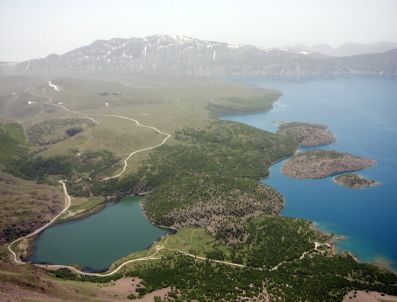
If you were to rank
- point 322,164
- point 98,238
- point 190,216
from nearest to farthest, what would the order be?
point 98,238
point 190,216
point 322,164

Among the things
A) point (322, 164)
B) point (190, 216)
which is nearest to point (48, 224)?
point (190, 216)

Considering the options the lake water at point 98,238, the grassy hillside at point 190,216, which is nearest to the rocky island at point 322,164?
the grassy hillside at point 190,216

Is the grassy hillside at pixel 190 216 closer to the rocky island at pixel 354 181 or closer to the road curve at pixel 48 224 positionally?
the road curve at pixel 48 224

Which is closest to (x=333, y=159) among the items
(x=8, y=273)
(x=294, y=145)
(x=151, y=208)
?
(x=294, y=145)

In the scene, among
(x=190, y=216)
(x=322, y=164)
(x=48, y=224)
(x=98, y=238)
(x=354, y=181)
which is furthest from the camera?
(x=322, y=164)

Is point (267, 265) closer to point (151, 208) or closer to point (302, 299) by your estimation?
point (302, 299)

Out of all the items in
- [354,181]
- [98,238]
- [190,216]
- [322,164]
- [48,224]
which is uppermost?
[322,164]

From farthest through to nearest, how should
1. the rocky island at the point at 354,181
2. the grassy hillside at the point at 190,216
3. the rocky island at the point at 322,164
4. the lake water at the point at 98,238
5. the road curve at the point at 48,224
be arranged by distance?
1. the rocky island at the point at 322,164
2. the rocky island at the point at 354,181
3. the lake water at the point at 98,238
4. the road curve at the point at 48,224
5. the grassy hillside at the point at 190,216

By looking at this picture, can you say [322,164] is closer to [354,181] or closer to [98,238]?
[354,181]
